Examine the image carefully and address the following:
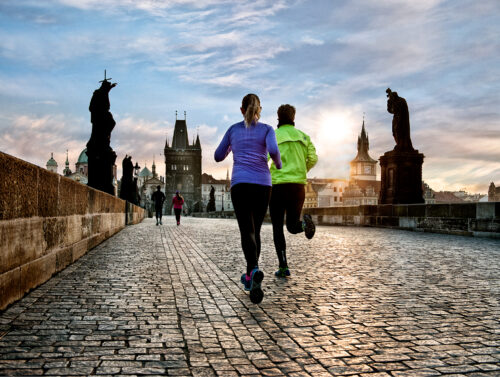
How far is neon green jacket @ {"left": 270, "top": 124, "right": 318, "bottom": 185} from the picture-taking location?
5371 mm

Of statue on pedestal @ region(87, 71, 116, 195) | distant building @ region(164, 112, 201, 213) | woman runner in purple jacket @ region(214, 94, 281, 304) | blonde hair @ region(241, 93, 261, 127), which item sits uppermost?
distant building @ region(164, 112, 201, 213)

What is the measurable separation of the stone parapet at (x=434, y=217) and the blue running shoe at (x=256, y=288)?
8.64m

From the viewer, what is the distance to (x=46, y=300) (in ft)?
13.3

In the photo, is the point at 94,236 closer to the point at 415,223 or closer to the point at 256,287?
the point at 256,287

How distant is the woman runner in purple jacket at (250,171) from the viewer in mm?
4242

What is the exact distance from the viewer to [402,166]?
15.4 metres

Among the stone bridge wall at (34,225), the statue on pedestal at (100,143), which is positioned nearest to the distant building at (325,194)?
the statue on pedestal at (100,143)

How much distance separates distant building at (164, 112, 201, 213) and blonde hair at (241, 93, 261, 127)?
129911mm

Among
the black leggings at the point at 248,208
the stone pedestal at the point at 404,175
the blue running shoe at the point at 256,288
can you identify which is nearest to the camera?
the blue running shoe at the point at 256,288

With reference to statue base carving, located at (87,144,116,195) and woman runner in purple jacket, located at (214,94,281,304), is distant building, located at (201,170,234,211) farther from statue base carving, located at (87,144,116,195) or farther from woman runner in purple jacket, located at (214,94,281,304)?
woman runner in purple jacket, located at (214,94,281,304)

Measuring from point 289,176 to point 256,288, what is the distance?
1.72m

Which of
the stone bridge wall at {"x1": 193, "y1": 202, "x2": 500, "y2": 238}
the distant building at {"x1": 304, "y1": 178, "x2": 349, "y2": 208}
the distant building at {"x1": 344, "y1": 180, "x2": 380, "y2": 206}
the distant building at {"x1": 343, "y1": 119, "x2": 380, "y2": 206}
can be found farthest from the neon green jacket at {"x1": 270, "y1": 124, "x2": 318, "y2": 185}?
the distant building at {"x1": 343, "y1": 119, "x2": 380, "y2": 206}

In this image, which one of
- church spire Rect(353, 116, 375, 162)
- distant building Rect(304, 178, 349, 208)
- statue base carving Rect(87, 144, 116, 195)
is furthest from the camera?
church spire Rect(353, 116, 375, 162)

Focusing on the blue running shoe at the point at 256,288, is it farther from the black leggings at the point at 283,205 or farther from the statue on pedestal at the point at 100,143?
the statue on pedestal at the point at 100,143
